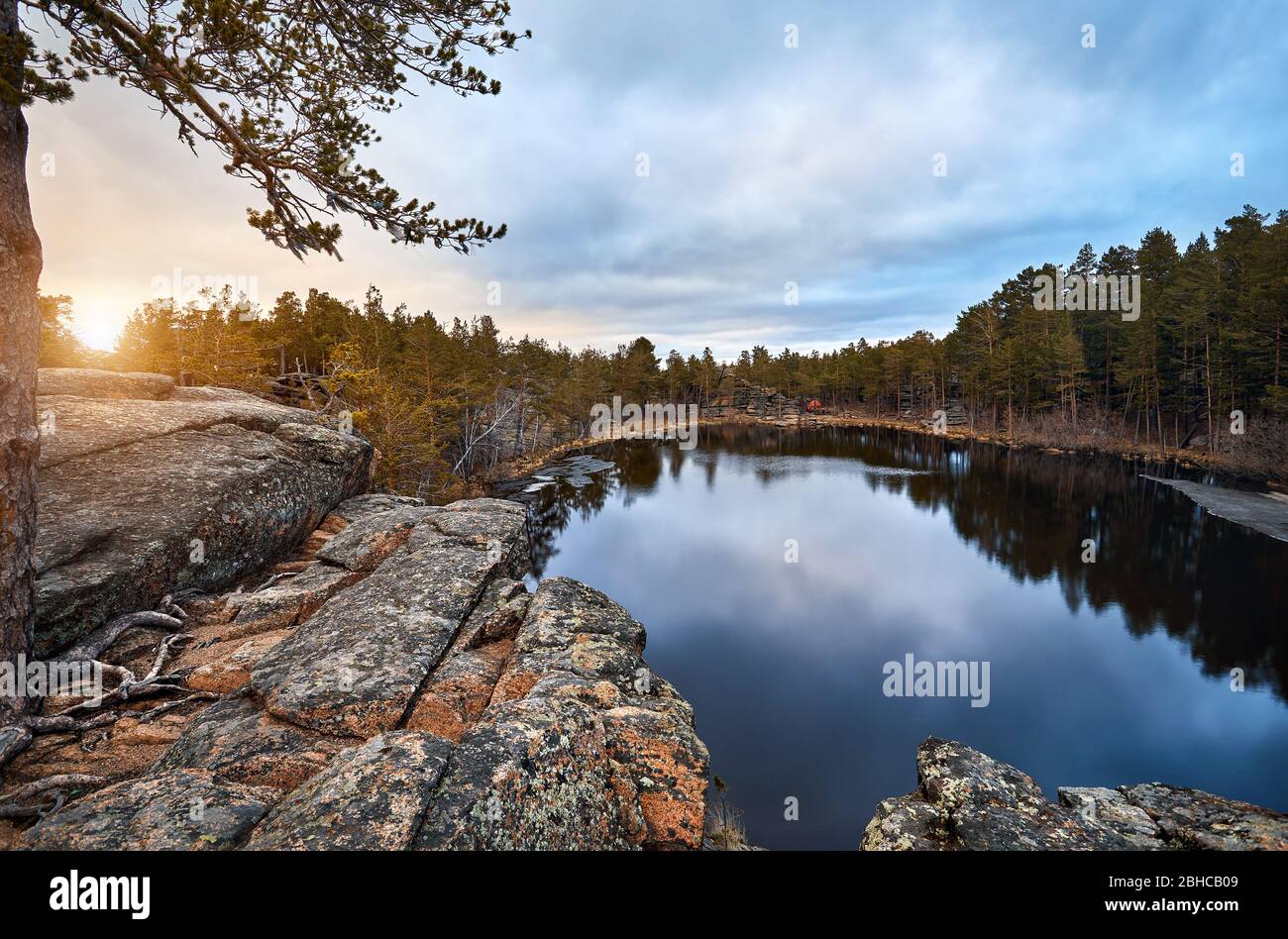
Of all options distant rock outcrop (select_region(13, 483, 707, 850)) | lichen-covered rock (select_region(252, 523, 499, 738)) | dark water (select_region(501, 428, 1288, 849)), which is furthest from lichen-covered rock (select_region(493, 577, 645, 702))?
dark water (select_region(501, 428, 1288, 849))

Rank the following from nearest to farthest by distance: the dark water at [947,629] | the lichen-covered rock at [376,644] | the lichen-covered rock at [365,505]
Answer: the lichen-covered rock at [376,644]
the lichen-covered rock at [365,505]
the dark water at [947,629]

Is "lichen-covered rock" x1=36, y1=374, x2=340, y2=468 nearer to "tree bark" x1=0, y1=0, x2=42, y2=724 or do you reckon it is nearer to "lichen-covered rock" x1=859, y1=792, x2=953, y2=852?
"tree bark" x1=0, y1=0, x2=42, y2=724

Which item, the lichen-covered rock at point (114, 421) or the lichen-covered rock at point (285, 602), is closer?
the lichen-covered rock at point (285, 602)

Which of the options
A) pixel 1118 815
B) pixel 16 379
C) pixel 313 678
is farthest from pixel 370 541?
pixel 1118 815

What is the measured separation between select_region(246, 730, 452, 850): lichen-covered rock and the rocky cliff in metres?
0.02

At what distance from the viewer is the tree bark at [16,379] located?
16.7 ft

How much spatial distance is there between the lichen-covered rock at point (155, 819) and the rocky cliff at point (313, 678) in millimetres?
16

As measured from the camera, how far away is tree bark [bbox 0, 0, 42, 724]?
16.7 feet

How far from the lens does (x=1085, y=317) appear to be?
65.5 m

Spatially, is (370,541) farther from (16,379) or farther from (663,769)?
(663,769)

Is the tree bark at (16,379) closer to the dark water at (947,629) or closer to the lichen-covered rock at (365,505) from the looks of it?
the lichen-covered rock at (365,505)

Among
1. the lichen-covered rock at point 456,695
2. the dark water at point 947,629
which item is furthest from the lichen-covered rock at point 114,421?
the dark water at point 947,629
